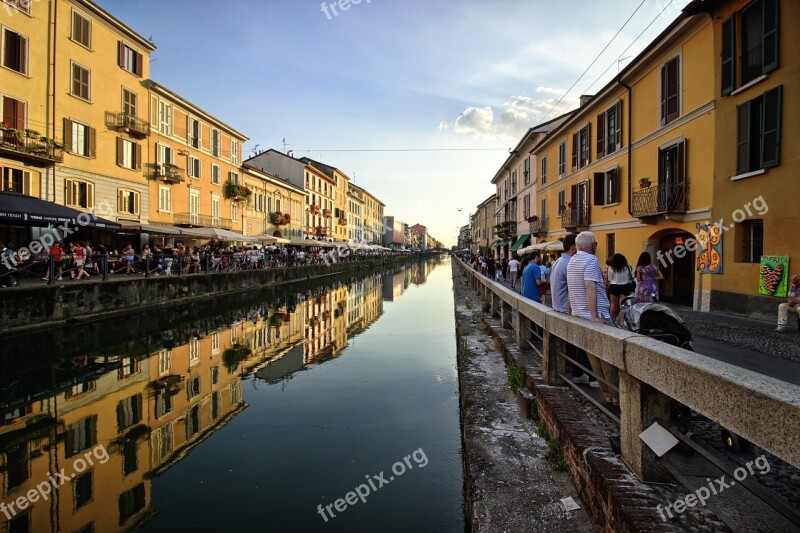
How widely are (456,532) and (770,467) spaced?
2.35 m

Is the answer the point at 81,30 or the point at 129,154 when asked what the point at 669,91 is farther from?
the point at 129,154

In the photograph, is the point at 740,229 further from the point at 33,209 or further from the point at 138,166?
the point at 138,166

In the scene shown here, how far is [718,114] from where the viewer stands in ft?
39.9

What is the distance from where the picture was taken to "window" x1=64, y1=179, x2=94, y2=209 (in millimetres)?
20906

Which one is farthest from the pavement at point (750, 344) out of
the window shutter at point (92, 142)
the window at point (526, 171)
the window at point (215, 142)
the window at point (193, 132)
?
the window at point (215, 142)

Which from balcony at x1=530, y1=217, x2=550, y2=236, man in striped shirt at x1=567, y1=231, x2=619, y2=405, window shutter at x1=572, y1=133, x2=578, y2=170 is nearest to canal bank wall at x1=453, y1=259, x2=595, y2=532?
man in striped shirt at x1=567, y1=231, x2=619, y2=405

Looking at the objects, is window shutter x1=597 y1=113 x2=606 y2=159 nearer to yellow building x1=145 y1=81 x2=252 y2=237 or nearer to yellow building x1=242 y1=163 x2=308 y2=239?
yellow building x1=145 y1=81 x2=252 y2=237

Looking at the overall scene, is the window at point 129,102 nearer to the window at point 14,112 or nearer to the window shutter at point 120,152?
the window shutter at point 120,152

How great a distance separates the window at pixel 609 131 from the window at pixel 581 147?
1258mm

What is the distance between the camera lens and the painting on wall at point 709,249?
12.0m

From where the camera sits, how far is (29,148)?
18031mm

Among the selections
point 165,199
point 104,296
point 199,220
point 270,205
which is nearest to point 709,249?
point 104,296

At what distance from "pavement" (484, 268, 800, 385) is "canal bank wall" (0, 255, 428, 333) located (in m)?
15.2

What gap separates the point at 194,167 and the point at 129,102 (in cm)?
681
